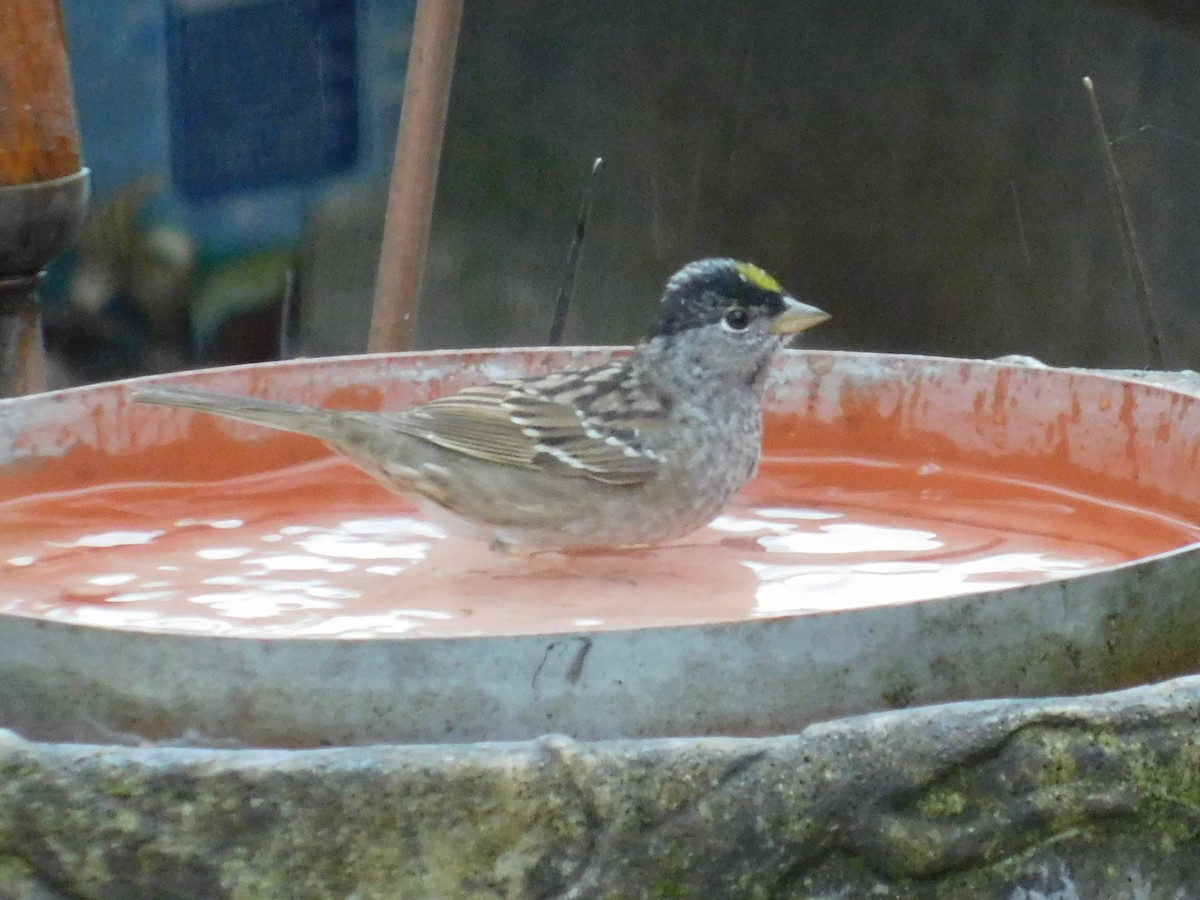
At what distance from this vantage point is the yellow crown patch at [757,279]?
2.87m

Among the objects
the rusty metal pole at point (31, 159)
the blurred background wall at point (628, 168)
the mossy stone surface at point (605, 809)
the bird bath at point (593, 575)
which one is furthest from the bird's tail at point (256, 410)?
the blurred background wall at point (628, 168)

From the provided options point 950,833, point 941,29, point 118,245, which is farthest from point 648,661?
point 118,245

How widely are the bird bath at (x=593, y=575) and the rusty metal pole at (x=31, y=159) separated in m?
0.72

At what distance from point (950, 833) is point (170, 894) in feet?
2.30

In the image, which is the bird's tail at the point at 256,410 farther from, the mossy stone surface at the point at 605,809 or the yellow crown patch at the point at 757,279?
the mossy stone surface at the point at 605,809

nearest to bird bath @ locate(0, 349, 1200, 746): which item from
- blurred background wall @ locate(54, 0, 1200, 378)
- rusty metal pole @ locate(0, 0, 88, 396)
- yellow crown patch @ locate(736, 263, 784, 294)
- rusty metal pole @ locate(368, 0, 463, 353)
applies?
yellow crown patch @ locate(736, 263, 784, 294)

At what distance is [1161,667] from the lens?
1834 millimetres

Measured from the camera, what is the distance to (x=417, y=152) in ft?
11.5

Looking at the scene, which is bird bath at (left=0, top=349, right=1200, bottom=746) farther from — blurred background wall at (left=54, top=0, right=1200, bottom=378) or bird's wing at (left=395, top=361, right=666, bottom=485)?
blurred background wall at (left=54, top=0, right=1200, bottom=378)

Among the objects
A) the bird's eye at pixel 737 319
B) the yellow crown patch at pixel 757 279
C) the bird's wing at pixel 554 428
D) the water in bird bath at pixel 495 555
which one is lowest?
the water in bird bath at pixel 495 555

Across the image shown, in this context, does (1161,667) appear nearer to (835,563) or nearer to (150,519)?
(835,563)

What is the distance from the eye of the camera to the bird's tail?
2.63m

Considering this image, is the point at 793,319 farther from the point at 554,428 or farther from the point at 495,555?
the point at 495,555

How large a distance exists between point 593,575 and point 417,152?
1.23m
